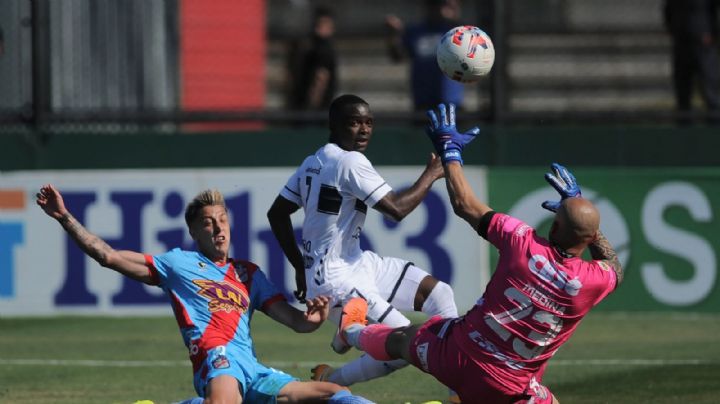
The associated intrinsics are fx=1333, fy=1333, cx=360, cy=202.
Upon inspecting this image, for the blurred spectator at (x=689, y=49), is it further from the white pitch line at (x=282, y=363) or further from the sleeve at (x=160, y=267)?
the sleeve at (x=160, y=267)

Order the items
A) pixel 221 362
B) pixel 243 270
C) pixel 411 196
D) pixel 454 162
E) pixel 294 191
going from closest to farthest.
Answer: pixel 221 362
pixel 454 162
pixel 243 270
pixel 411 196
pixel 294 191

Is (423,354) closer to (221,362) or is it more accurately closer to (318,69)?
(221,362)

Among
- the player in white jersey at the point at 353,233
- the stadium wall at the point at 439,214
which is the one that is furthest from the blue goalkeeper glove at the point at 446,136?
the stadium wall at the point at 439,214

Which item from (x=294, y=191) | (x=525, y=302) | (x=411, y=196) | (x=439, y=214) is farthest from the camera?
(x=439, y=214)

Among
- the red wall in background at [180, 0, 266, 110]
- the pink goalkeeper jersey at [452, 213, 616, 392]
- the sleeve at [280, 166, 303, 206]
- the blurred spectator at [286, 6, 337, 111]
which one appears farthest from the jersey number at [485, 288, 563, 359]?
the red wall in background at [180, 0, 266, 110]

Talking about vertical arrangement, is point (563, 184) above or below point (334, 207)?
above

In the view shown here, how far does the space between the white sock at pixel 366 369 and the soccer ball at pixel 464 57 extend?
2.01 m

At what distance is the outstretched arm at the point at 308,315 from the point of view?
7.92 metres

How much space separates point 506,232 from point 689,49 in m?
8.95

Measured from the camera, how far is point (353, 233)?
885cm

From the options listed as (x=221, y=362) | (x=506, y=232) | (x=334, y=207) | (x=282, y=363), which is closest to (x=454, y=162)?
(x=506, y=232)

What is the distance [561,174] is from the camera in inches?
312

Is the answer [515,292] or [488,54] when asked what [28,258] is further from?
[515,292]

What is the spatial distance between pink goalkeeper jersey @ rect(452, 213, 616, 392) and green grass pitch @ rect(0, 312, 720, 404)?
1.86 m
